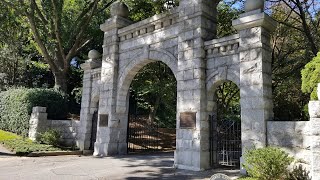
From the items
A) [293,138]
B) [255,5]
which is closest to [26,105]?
[255,5]

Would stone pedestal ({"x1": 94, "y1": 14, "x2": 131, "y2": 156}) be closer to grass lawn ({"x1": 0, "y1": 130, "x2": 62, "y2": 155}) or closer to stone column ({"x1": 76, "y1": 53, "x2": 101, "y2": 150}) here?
stone column ({"x1": 76, "y1": 53, "x2": 101, "y2": 150})

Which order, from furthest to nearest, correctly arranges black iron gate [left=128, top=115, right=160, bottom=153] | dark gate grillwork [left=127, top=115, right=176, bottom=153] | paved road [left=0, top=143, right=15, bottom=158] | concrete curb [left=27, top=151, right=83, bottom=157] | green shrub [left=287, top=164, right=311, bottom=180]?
dark gate grillwork [left=127, top=115, right=176, bottom=153] → black iron gate [left=128, top=115, right=160, bottom=153] → concrete curb [left=27, top=151, right=83, bottom=157] → paved road [left=0, top=143, right=15, bottom=158] → green shrub [left=287, top=164, right=311, bottom=180]

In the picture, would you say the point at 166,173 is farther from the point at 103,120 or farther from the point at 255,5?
the point at 255,5

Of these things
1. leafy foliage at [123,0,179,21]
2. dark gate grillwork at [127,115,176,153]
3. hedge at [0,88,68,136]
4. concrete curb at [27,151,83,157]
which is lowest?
concrete curb at [27,151,83,157]

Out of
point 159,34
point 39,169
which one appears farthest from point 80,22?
point 39,169

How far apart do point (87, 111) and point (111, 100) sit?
2079mm

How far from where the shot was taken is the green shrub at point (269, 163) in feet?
20.7

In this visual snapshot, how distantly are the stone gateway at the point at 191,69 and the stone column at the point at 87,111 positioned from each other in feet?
0.15

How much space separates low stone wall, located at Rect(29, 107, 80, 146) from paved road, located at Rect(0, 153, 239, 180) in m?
3.21

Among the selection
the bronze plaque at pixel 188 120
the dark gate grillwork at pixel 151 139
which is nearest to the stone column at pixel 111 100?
the dark gate grillwork at pixel 151 139

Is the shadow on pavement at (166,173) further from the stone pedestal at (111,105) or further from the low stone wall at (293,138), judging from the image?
the stone pedestal at (111,105)

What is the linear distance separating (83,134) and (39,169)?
442 centimetres

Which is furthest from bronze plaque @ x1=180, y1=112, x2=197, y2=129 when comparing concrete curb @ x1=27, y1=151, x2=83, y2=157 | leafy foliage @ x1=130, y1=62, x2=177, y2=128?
leafy foliage @ x1=130, y1=62, x2=177, y2=128

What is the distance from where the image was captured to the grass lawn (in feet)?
38.3
